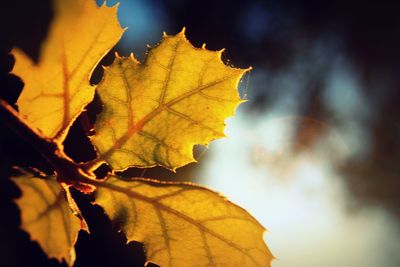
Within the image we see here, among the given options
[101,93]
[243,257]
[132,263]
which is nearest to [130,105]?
[101,93]

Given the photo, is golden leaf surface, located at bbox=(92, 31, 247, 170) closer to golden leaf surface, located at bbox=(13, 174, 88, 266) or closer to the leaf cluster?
the leaf cluster

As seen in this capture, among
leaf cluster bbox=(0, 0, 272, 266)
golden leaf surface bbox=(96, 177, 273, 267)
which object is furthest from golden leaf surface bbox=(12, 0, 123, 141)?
golden leaf surface bbox=(96, 177, 273, 267)

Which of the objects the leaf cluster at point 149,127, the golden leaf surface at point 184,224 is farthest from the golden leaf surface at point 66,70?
the golden leaf surface at point 184,224

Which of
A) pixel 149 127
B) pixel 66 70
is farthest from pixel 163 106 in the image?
pixel 66 70

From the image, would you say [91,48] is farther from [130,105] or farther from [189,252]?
[189,252]

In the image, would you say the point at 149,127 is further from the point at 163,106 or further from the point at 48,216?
the point at 48,216
